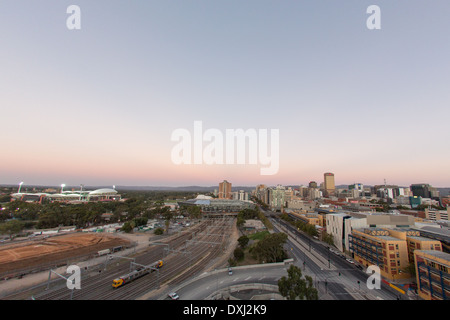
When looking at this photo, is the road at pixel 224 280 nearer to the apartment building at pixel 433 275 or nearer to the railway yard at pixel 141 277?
the railway yard at pixel 141 277

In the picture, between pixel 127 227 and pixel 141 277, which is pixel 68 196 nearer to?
pixel 127 227

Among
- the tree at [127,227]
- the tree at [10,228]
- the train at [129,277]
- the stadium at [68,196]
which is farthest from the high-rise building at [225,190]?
the train at [129,277]

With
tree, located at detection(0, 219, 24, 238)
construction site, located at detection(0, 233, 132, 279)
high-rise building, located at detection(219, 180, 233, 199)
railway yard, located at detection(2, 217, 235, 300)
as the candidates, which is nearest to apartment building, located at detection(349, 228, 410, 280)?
railway yard, located at detection(2, 217, 235, 300)

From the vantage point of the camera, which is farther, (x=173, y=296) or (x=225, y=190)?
(x=225, y=190)

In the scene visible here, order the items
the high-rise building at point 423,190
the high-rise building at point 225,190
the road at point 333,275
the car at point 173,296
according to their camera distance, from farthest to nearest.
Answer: the high-rise building at point 225,190 < the high-rise building at point 423,190 < the road at point 333,275 < the car at point 173,296

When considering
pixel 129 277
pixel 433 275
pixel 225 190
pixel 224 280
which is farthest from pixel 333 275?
pixel 225 190
